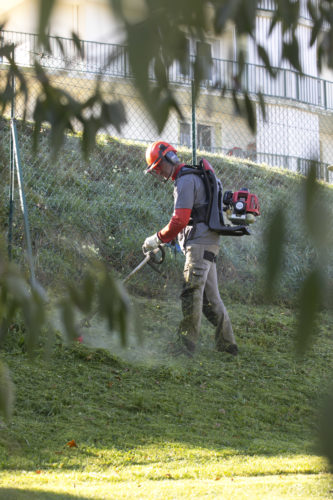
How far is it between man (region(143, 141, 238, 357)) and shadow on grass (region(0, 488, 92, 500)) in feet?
10.4

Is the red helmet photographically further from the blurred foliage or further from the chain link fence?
the blurred foliage

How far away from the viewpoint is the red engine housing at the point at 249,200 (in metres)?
6.18

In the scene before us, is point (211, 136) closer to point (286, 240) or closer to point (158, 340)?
point (158, 340)

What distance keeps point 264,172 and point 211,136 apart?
2212 mm

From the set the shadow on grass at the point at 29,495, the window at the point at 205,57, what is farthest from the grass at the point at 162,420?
the window at the point at 205,57

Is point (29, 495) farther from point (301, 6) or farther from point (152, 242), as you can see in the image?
point (152, 242)

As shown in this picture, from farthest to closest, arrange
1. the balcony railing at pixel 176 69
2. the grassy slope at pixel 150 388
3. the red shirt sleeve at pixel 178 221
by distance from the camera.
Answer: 1. the red shirt sleeve at pixel 178 221
2. the grassy slope at pixel 150 388
3. the balcony railing at pixel 176 69

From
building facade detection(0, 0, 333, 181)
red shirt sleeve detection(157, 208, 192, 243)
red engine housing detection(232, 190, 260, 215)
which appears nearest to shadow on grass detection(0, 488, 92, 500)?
building facade detection(0, 0, 333, 181)

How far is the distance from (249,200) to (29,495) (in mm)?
3610

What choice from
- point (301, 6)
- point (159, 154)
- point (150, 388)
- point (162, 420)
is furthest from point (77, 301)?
point (159, 154)

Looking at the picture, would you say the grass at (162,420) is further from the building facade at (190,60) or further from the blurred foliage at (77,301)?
the building facade at (190,60)

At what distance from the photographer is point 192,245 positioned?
6.39m

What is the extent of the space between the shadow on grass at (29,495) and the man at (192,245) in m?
3.17

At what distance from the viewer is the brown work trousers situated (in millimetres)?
6359
